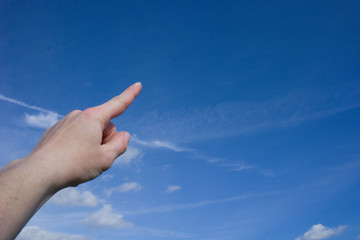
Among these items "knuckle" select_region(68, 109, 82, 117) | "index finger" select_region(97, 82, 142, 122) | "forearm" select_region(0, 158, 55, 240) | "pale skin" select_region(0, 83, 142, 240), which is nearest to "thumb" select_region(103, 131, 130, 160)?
"pale skin" select_region(0, 83, 142, 240)

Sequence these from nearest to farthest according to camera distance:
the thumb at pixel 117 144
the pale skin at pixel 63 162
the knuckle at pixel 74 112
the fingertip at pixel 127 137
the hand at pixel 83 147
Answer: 1. the pale skin at pixel 63 162
2. the hand at pixel 83 147
3. the thumb at pixel 117 144
4. the fingertip at pixel 127 137
5. the knuckle at pixel 74 112

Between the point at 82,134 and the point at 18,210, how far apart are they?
3.23 feet

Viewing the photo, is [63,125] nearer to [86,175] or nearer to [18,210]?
[86,175]

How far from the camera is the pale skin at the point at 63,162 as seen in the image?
2607mm

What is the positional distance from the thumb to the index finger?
24 cm

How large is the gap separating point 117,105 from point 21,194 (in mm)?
1415

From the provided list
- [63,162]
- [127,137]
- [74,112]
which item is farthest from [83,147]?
[74,112]

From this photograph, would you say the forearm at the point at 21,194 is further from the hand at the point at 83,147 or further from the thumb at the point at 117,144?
the thumb at the point at 117,144

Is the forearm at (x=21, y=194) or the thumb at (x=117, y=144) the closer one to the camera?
the forearm at (x=21, y=194)

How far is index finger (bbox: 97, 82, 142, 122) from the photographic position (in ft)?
11.6

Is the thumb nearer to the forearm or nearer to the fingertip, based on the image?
the fingertip

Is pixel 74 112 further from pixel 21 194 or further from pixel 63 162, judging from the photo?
pixel 21 194

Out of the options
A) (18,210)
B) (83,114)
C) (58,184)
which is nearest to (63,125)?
(83,114)

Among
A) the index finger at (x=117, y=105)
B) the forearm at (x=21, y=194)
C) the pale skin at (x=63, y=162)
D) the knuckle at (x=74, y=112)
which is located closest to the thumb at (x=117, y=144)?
the pale skin at (x=63, y=162)
